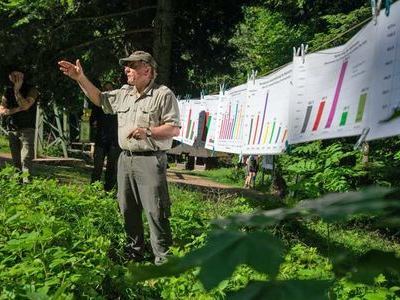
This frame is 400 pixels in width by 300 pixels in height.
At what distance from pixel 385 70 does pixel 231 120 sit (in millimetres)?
4751

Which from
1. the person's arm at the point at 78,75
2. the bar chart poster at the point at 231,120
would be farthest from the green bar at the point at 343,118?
the bar chart poster at the point at 231,120

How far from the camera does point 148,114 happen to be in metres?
4.87

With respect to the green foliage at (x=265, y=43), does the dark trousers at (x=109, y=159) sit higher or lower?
lower

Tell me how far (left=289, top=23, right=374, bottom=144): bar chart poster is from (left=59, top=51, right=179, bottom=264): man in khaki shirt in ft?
3.30

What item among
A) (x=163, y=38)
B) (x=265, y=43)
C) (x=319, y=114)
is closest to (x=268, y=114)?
(x=319, y=114)

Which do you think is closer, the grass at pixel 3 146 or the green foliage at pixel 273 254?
the green foliage at pixel 273 254

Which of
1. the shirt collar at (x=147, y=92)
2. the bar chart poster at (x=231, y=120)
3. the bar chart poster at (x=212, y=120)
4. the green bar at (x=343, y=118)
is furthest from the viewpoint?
the bar chart poster at (x=212, y=120)

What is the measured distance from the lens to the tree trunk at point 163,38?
376 inches

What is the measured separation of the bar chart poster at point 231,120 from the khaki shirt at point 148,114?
2.30 meters

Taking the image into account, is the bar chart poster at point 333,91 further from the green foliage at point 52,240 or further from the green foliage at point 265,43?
the green foliage at point 265,43

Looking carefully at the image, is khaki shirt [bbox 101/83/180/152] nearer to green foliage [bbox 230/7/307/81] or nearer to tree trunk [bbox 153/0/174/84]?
tree trunk [bbox 153/0/174/84]

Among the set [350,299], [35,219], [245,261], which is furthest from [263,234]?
[35,219]

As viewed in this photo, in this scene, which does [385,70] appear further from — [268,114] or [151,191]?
[268,114]

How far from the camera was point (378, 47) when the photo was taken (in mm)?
3336
